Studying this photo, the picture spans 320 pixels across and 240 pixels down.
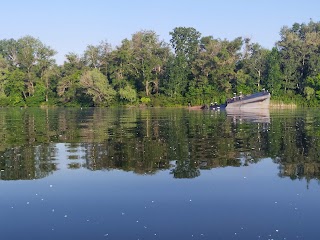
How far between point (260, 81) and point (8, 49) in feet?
279

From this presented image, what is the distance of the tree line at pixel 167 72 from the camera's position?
336ft

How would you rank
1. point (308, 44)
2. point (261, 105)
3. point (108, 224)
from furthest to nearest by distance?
point (308, 44) < point (261, 105) < point (108, 224)

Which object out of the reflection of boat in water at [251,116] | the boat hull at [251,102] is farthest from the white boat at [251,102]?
the reflection of boat in water at [251,116]

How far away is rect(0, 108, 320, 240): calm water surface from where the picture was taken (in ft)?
30.8

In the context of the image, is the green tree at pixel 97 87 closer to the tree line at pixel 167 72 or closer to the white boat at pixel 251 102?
the tree line at pixel 167 72

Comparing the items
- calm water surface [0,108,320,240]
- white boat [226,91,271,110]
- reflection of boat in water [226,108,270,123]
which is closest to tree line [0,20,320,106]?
white boat [226,91,271,110]

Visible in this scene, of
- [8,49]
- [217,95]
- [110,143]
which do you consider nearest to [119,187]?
[110,143]

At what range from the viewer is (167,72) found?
10694 centimetres

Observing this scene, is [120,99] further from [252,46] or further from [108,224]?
[108,224]

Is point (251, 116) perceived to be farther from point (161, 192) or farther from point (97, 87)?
point (97, 87)

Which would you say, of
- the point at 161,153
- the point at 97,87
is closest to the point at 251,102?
the point at 97,87

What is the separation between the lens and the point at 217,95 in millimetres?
104125

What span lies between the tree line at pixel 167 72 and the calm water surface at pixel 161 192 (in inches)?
3256

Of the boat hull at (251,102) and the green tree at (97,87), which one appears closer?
the boat hull at (251,102)
